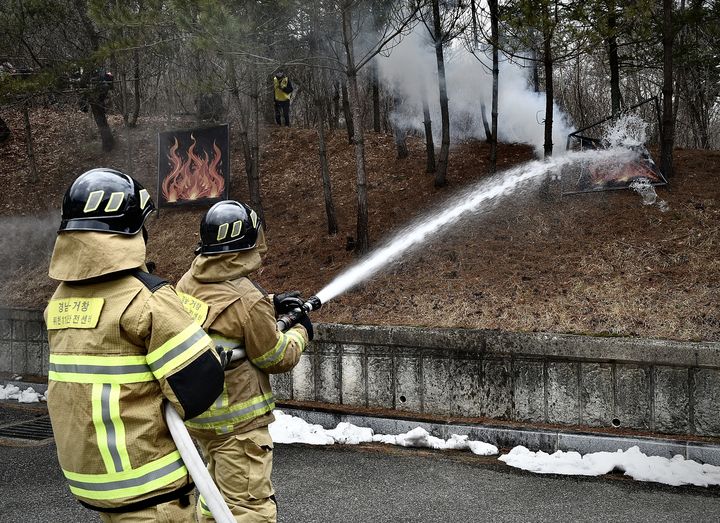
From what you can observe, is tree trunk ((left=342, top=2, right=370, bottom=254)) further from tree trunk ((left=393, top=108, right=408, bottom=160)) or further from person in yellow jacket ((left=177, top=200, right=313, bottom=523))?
person in yellow jacket ((left=177, top=200, right=313, bottom=523))

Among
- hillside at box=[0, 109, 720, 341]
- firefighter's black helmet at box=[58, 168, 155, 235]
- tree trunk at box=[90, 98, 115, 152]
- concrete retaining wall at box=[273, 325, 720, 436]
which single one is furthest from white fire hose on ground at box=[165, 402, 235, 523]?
tree trunk at box=[90, 98, 115, 152]

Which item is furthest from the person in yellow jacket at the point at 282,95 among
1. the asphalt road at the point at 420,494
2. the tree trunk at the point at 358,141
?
the asphalt road at the point at 420,494

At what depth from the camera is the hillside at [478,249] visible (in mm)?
7129

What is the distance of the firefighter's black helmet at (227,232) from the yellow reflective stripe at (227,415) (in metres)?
0.84

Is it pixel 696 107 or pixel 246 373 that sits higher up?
pixel 696 107

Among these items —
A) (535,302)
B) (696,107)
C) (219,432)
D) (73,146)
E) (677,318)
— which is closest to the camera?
(219,432)

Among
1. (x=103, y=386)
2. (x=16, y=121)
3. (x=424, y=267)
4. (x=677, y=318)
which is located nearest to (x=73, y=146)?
(x=16, y=121)

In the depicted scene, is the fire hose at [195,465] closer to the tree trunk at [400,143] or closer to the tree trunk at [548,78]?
the tree trunk at [548,78]

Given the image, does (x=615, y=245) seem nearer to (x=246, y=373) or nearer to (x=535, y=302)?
(x=535, y=302)

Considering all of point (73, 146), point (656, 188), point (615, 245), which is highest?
point (73, 146)

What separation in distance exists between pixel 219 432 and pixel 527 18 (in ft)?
23.9

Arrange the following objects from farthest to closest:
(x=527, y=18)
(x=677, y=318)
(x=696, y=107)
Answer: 1. (x=696, y=107)
2. (x=527, y=18)
3. (x=677, y=318)

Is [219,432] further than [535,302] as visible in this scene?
No

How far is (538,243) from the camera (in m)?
8.80
